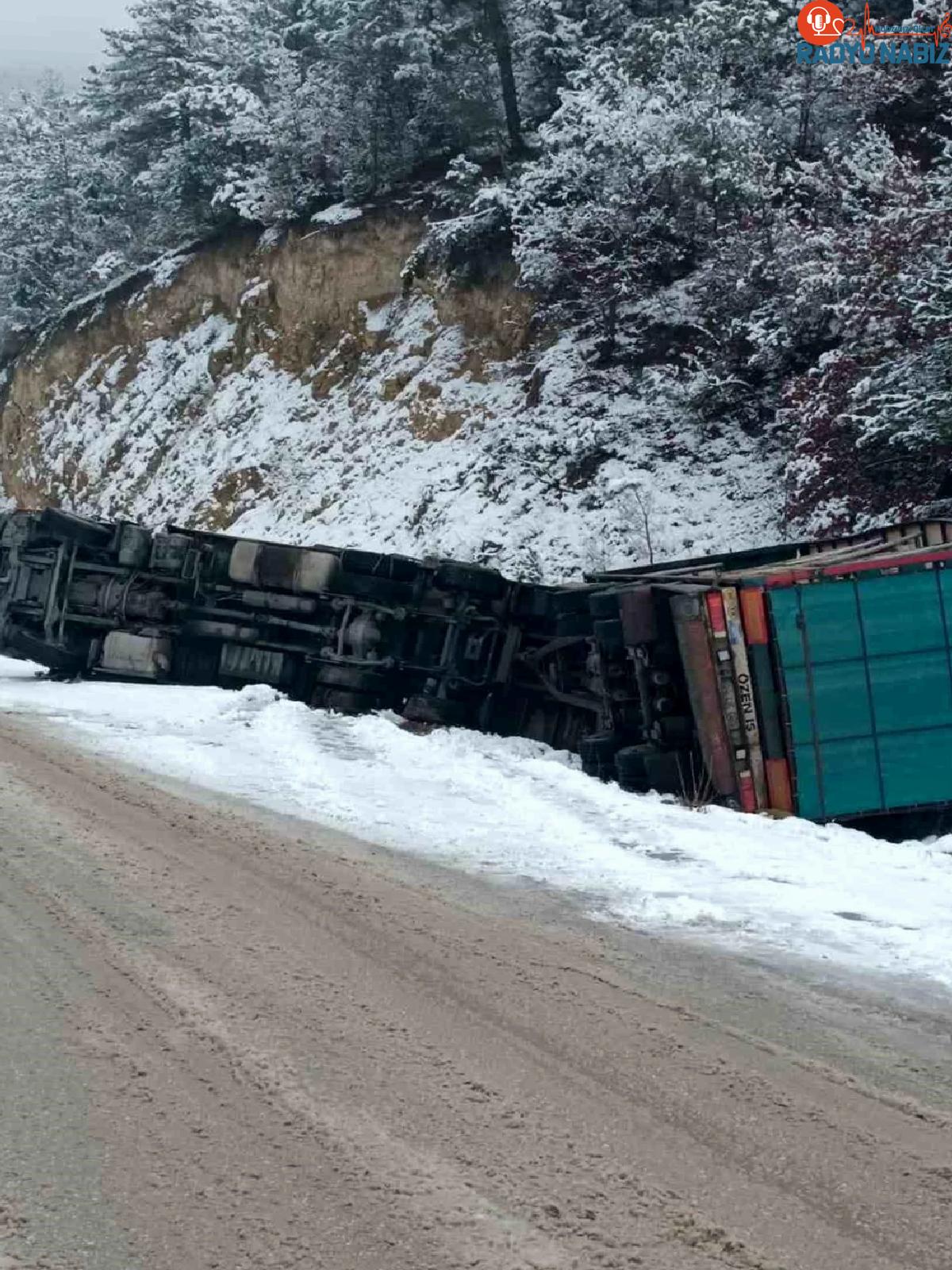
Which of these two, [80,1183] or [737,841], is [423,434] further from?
[80,1183]

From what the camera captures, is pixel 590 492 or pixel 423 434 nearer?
pixel 590 492

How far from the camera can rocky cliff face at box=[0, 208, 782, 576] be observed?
19312 millimetres

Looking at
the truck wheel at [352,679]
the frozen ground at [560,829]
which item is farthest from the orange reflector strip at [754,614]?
the truck wheel at [352,679]

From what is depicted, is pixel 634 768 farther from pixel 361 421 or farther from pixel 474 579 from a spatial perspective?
pixel 361 421

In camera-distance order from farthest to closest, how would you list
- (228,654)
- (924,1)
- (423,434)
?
(423,434) < (924,1) < (228,654)

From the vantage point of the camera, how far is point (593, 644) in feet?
38.3

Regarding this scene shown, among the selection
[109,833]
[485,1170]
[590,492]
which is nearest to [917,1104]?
[485,1170]

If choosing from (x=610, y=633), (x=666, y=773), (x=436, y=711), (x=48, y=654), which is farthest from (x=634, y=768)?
(x=48, y=654)

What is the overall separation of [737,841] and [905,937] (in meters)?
1.99

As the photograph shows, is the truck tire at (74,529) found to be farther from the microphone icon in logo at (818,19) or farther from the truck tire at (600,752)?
the microphone icon in logo at (818,19)

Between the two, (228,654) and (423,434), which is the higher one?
(423,434)

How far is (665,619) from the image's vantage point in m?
9.86

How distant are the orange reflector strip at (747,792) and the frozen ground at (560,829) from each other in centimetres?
49

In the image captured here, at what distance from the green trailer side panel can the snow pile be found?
811cm
